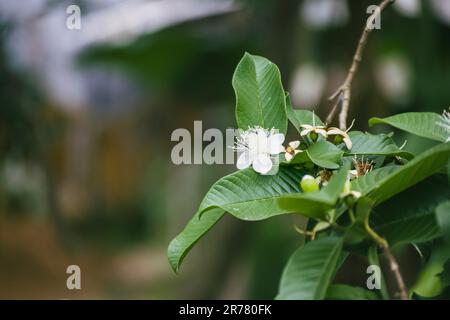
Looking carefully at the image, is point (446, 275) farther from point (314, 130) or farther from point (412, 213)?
point (314, 130)

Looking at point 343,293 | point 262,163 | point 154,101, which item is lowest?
point 343,293

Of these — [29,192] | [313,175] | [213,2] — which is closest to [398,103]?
[213,2]

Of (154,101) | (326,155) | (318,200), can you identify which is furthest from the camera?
(154,101)

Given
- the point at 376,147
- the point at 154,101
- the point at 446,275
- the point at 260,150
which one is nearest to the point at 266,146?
the point at 260,150

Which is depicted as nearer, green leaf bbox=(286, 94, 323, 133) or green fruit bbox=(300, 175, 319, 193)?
green fruit bbox=(300, 175, 319, 193)

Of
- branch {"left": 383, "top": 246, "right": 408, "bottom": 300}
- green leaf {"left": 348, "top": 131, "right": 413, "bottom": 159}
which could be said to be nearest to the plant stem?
branch {"left": 383, "top": 246, "right": 408, "bottom": 300}

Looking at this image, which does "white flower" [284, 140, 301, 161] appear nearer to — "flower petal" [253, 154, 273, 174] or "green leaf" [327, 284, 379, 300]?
"flower petal" [253, 154, 273, 174]
